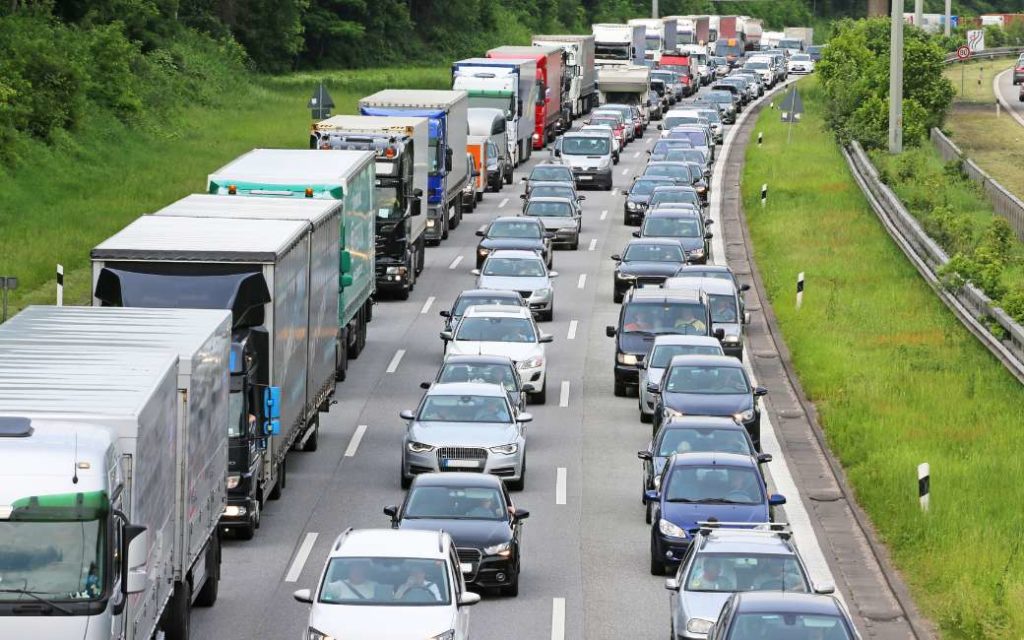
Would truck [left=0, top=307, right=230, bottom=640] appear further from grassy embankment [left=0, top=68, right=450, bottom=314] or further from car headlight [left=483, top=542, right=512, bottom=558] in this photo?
grassy embankment [left=0, top=68, right=450, bottom=314]

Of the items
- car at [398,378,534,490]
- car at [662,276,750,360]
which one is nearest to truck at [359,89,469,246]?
car at [662,276,750,360]

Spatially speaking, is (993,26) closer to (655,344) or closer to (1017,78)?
(1017,78)

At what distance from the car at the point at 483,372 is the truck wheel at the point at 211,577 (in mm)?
9239

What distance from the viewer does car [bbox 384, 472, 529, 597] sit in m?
22.7

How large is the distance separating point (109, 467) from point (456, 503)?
824cm

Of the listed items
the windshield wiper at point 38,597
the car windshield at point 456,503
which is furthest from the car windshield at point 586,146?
the windshield wiper at point 38,597

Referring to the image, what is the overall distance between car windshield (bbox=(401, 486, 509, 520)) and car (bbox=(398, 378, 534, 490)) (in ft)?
13.4

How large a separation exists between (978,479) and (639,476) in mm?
4834

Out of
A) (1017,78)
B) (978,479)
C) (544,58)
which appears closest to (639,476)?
(978,479)

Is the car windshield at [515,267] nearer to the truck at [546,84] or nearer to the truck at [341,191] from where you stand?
the truck at [341,191]

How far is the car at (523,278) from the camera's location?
4206 centimetres

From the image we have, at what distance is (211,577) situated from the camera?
22.1m

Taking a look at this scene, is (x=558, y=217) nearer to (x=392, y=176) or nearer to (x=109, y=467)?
(x=392, y=176)

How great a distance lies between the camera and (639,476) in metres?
29.7
